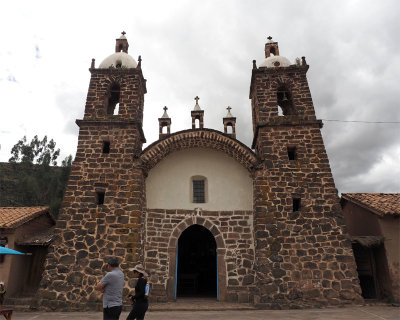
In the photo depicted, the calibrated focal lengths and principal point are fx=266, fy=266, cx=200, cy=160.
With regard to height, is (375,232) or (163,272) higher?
(375,232)

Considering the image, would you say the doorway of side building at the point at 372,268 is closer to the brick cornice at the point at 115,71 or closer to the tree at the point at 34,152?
→ the brick cornice at the point at 115,71

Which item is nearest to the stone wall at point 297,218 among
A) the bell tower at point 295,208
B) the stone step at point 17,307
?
the bell tower at point 295,208

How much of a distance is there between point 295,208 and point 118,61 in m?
10.8

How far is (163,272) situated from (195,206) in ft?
9.73

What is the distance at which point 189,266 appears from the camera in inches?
570

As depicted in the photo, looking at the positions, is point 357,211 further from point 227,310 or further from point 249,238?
point 227,310

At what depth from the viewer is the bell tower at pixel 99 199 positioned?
9.14 metres

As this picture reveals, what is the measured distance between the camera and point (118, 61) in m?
13.3

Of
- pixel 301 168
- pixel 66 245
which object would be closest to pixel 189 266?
pixel 66 245

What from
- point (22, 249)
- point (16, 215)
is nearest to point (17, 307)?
point (22, 249)

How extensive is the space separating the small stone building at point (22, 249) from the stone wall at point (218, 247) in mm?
4164

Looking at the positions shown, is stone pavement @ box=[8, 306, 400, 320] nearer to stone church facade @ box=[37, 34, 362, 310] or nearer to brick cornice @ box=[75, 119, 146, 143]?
stone church facade @ box=[37, 34, 362, 310]

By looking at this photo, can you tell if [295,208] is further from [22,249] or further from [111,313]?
[22,249]

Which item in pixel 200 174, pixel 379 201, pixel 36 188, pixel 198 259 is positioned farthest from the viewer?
pixel 36 188
